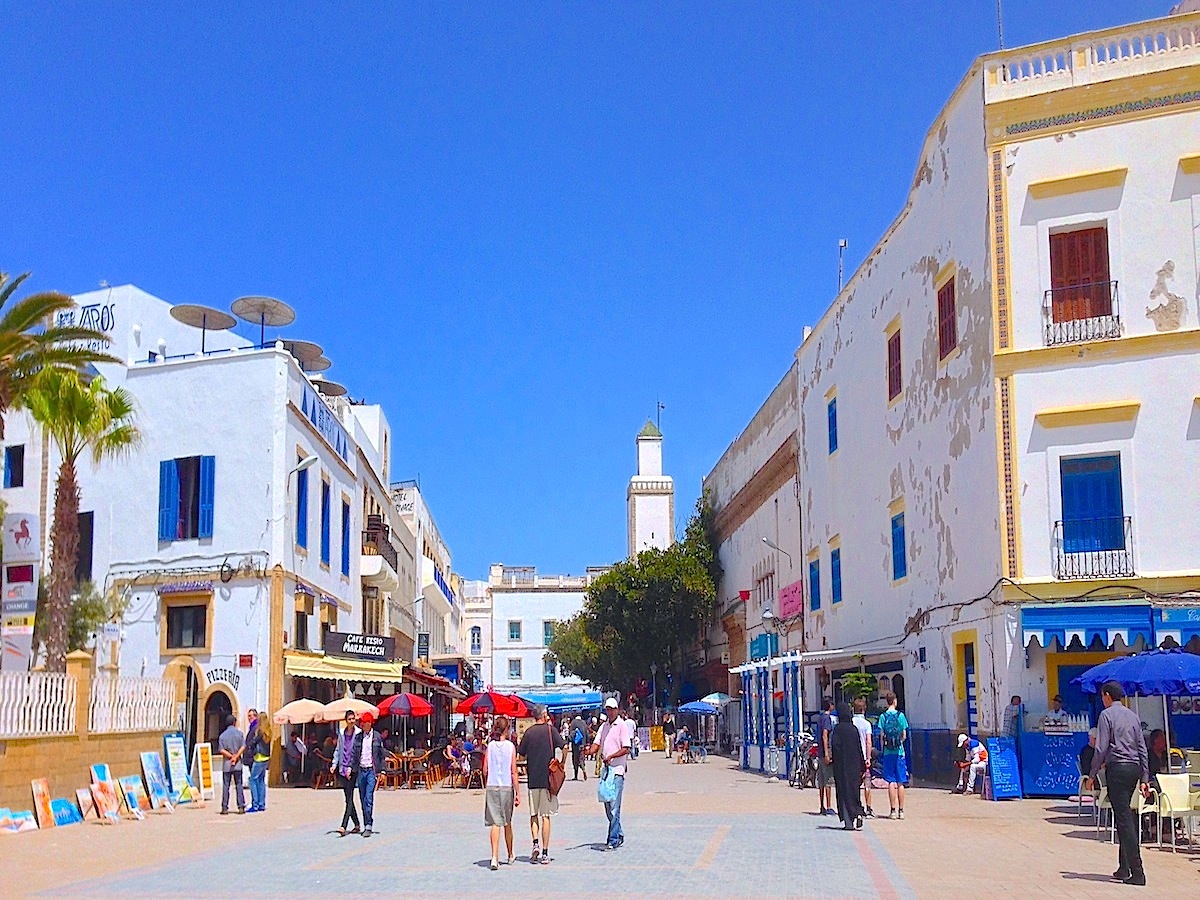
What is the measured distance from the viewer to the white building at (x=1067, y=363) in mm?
22625

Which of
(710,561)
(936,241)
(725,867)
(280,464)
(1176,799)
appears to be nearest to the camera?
(725,867)

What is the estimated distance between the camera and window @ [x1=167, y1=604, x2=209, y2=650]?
30.4m

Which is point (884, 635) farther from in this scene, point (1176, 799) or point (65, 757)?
point (65, 757)

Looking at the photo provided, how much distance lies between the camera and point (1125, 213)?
23.4 metres

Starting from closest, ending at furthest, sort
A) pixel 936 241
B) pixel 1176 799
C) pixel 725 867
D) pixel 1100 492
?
pixel 725 867, pixel 1176 799, pixel 1100 492, pixel 936 241

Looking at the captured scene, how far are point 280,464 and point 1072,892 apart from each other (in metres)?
22.3

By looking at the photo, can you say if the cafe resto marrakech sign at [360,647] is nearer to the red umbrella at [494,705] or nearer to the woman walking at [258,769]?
the red umbrella at [494,705]

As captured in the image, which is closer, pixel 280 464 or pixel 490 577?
pixel 280 464

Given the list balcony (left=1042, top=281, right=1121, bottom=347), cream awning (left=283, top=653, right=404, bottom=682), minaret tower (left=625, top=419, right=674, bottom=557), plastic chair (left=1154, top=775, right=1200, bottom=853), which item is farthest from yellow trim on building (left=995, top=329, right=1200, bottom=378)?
minaret tower (left=625, top=419, right=674, bottom=557)

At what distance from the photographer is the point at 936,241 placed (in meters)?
27.5

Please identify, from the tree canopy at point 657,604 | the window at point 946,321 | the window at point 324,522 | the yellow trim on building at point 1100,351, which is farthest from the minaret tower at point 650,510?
the yellow trim on building at point 1100,351

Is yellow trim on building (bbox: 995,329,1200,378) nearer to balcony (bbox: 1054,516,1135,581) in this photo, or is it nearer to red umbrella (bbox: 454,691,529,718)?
balcony (bbox: 1054,516,1135,581)

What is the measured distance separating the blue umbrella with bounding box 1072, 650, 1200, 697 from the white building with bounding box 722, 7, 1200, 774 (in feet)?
13.2

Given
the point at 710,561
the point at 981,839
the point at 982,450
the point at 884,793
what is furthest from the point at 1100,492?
the point at 710,561
